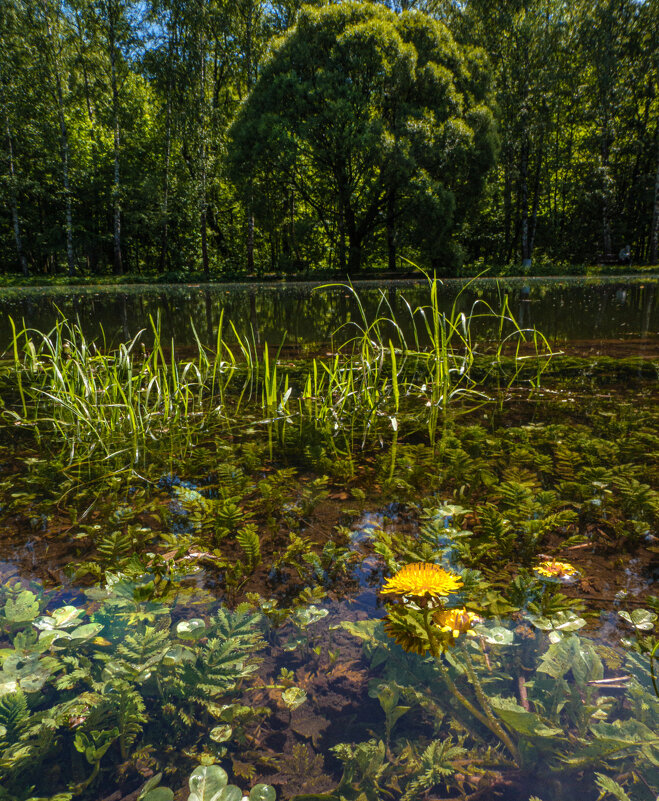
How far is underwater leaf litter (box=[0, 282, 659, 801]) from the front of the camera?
0.82 m

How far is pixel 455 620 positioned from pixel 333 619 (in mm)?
291

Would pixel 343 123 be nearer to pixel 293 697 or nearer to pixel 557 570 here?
pixel 557 570

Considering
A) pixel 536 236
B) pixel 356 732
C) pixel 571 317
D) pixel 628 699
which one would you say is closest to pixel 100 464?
pixel 356 732

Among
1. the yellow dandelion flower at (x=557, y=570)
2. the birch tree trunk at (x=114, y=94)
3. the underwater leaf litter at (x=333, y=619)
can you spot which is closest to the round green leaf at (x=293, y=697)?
the underwater leaf litter at (x=333, y=619)

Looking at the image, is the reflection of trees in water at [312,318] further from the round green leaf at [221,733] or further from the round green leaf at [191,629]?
the round green leaf at [221,733]

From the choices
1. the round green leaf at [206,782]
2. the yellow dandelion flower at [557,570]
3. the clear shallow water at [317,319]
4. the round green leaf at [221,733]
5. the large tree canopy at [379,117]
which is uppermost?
the large tree canopy at [379,117]

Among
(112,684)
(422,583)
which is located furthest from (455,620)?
(112,684)

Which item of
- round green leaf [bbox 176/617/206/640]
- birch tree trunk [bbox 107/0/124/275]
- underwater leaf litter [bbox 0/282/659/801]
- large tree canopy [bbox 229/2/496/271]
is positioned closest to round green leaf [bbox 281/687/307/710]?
underwater leaf litter [bbox 0/282/659/801]

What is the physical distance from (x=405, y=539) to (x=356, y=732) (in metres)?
0.65

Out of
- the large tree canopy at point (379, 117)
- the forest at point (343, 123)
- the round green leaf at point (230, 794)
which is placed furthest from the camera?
the forest at point (343, 123)

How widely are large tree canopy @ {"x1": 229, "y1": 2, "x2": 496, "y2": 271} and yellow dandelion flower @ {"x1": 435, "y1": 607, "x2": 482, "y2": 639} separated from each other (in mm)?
16876

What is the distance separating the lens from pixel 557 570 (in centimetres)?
129

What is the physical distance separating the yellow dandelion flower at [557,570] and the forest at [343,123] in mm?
16652

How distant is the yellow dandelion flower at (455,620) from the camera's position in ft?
3.52
